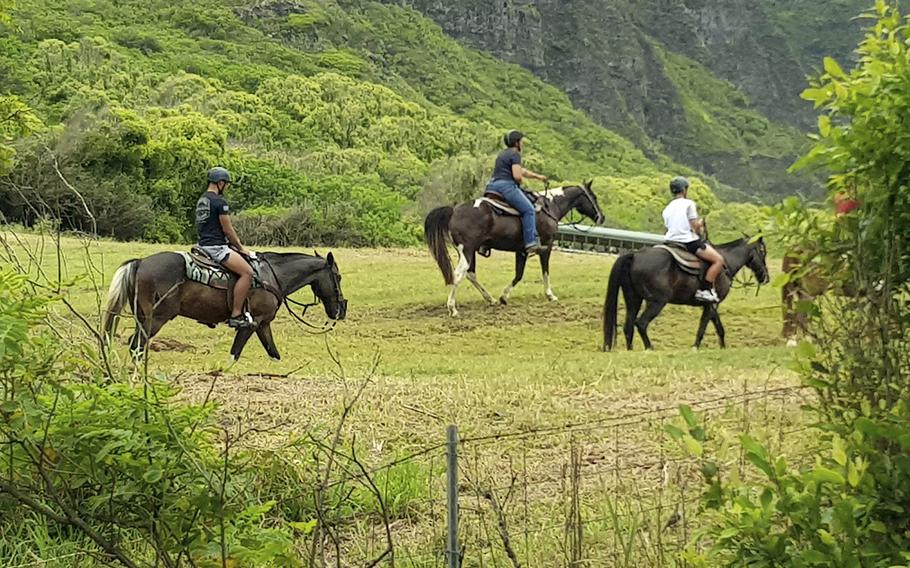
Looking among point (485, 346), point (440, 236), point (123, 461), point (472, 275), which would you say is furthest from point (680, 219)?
point (123, 461)

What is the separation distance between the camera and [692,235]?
1316 cm

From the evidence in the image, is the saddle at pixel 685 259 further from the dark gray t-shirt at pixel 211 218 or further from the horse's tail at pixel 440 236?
the dark gray t-shirt at pixel 211 218

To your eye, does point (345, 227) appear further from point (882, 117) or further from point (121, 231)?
point (882, 117)

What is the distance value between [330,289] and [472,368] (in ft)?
10.1

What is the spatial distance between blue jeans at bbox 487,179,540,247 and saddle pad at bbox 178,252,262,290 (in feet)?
19.1

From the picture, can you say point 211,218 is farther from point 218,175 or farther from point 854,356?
point 854,356

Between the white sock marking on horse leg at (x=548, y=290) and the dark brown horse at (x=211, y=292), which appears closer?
the dark brown horse at (x=211, y=292)

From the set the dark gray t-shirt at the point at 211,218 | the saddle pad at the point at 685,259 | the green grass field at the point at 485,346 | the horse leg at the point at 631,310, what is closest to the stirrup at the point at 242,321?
the green grass field at the point at 485,346

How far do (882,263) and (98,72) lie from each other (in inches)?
2096

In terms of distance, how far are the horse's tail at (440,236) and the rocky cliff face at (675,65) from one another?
308 ft

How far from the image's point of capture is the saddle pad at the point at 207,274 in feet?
36.8

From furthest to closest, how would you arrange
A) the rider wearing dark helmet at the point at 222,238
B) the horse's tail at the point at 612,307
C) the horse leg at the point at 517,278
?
the horse leg at the point at 517,278, the horse's tail at the point at 612,307, the rider wearing dark helmet at the point at 222,238

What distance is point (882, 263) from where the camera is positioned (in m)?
3.26

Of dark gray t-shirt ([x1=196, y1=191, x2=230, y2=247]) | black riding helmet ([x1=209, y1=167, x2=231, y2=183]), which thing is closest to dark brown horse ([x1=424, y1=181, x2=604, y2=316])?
dark gray t-shirt ([x1=196, y1=191, x2=230, y2=247])
